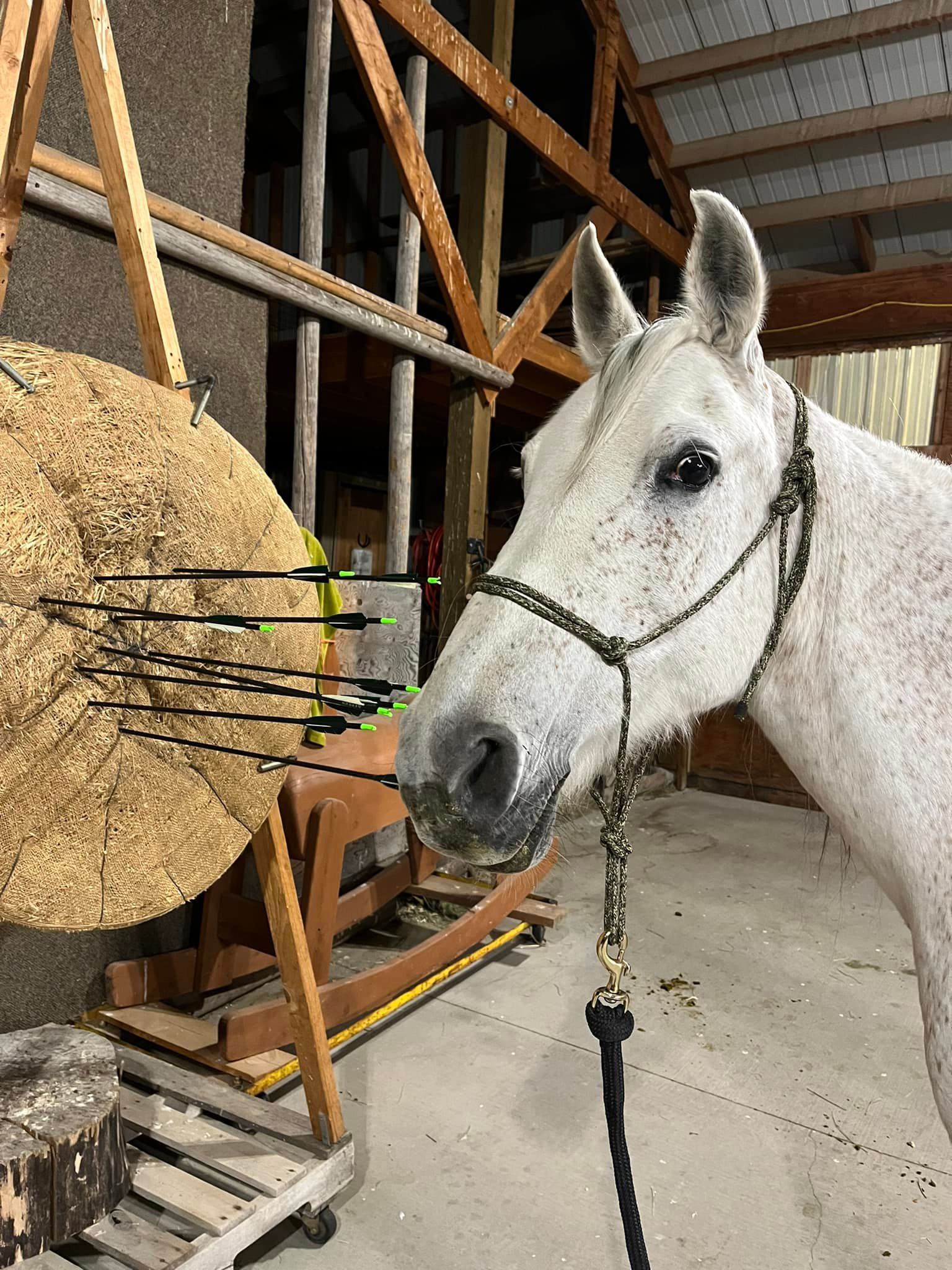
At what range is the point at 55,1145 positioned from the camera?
4.08ft

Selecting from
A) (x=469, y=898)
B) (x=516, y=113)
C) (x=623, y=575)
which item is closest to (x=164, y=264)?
(x=623, y=575)

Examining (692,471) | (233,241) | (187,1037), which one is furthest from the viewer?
(233,241)

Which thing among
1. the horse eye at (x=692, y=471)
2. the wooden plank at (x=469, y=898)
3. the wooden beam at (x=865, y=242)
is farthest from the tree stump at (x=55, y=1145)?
the wooden beam at (x=865, y=242)

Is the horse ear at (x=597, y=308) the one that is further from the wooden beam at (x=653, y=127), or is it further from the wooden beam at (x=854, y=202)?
the wooden beam at (x=854, y=202)

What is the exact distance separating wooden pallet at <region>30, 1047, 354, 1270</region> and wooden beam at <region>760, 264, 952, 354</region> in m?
4.97

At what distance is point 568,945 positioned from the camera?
3.03 m

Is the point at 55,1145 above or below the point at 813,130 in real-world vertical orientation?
below

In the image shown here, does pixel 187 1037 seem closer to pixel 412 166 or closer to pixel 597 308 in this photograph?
pixel 597 308

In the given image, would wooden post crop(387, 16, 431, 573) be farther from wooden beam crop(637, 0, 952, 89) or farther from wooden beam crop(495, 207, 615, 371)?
wooden beam crop(637, 0, 952, 89)

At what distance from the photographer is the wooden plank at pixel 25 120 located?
1073mm

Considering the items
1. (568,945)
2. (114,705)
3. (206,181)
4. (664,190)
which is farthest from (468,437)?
(664,190)

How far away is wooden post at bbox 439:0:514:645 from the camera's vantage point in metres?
3.33

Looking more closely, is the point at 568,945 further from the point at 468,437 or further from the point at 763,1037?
the point at 468,437

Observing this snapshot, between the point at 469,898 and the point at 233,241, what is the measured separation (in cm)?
234
